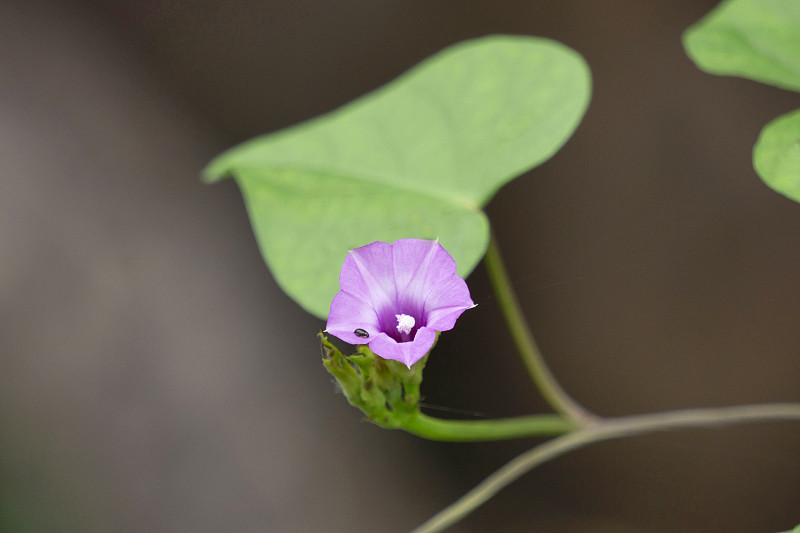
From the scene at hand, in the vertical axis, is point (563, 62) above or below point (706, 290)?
above

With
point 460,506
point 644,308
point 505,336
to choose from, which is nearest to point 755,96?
Result: point 644,308

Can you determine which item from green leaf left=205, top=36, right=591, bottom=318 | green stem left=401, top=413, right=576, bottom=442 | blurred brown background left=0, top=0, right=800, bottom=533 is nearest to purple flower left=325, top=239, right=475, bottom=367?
green stem left=401, top=413, right=576, bottom=442

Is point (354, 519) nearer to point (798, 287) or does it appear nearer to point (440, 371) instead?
point (440, 371)

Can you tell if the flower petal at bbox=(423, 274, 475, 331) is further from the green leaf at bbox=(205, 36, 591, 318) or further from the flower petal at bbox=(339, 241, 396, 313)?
the green leaf at bbox=(205, 36, 591, 318)

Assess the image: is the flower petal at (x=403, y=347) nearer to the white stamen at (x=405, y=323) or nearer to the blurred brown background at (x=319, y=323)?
the white stamen at (x=405, y=323)

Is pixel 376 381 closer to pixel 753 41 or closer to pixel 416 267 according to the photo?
pixel 416 267

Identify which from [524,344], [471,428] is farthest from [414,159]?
[471,428]
